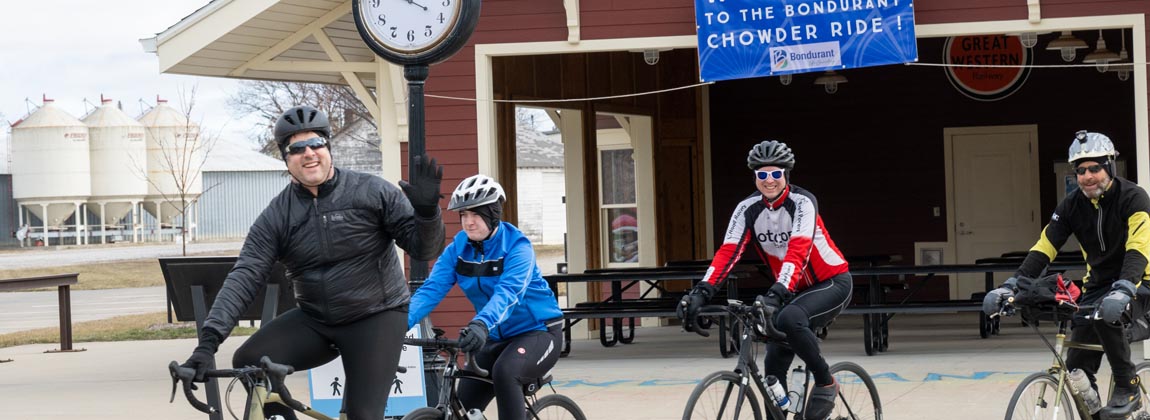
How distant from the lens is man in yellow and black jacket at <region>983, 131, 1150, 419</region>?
679 centimetres

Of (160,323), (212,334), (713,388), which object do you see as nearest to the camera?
(212,334)

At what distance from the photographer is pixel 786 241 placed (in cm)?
734

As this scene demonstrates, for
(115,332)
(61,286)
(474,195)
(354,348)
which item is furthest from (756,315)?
(115,332)

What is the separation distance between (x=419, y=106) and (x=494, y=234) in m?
2.18

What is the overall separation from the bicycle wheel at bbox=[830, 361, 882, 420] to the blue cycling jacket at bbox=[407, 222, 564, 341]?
1.84 metres

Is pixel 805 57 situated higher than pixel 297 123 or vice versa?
pixel 805 57

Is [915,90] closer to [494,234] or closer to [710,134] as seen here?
[710,134]

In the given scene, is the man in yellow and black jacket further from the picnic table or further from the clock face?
the picnic table

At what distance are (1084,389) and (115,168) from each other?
59956mm

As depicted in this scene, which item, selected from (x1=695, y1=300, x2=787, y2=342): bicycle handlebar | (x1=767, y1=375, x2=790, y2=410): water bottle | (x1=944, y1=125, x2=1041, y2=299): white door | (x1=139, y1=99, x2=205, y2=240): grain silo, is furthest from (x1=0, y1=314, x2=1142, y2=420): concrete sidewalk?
(x1=139, y1=99, x2=205, y2=240): grain silo

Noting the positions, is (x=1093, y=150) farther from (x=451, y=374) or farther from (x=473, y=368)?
(x=451, y=374)

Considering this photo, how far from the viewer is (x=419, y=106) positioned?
8.12 m

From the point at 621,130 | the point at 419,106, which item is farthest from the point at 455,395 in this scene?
the point at 621,130

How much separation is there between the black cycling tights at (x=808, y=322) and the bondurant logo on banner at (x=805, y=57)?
4.79 m
